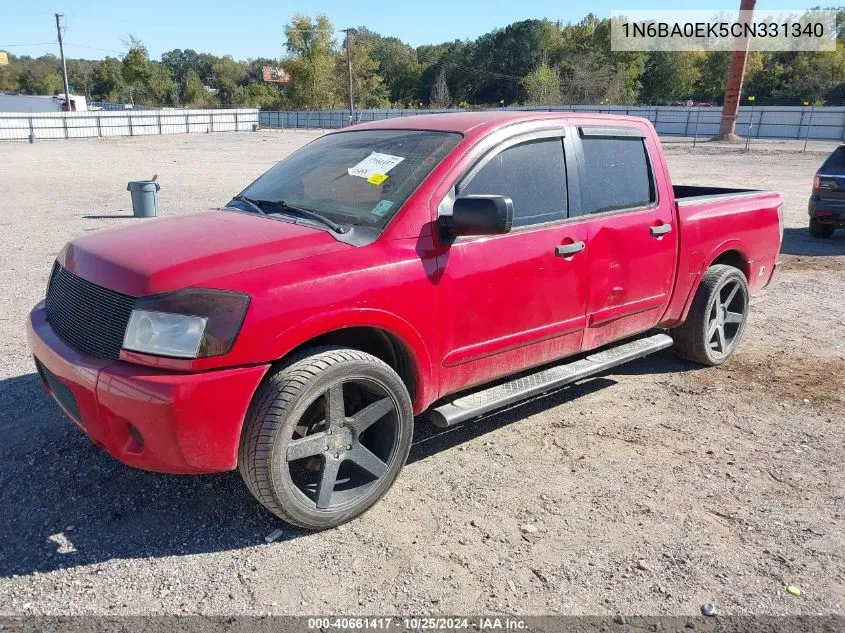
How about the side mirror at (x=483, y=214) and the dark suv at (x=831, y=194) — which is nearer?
the side mirror at (x=483, y=214)

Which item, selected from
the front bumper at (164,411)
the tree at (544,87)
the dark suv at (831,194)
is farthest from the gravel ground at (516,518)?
the tree at (544,87)

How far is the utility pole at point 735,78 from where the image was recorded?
36.7 m

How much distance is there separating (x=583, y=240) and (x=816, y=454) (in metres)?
1.88

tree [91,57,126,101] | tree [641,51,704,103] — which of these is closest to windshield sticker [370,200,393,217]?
tree [641,51,704,103]

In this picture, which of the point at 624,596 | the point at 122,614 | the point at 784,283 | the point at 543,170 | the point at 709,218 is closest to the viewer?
the point at 122,614

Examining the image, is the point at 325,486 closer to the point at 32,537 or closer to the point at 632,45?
the point at 32,537

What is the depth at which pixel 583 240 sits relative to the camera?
404cm

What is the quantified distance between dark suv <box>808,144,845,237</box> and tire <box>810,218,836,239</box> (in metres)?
0.23

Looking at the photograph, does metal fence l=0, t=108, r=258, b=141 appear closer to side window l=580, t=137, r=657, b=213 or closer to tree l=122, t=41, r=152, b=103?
tree l=122, t=41, r=152, b=103

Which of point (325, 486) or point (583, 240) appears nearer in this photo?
point (325, 486)

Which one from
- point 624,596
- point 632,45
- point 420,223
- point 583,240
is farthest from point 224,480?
point 632,45

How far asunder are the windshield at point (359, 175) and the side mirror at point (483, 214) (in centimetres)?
33

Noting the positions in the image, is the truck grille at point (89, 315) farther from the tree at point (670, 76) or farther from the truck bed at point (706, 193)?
Result: the tree at point (670, 76)

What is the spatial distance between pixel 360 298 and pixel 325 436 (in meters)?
0.64
